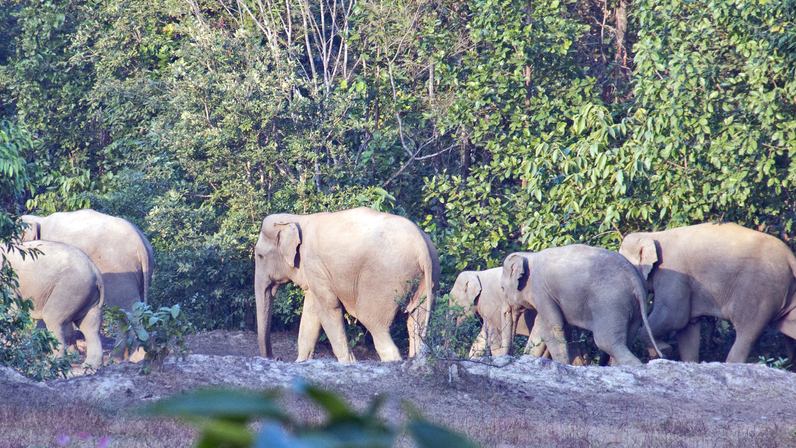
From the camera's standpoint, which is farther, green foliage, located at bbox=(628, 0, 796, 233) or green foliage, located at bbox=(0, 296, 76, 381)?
green foliage, located at bbox=(628, 0, 796, 233)

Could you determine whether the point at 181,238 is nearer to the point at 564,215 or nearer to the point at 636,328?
the point at 564,215

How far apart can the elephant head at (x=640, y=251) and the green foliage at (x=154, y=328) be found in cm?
601

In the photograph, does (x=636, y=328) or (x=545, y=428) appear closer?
(x=545, y=428)

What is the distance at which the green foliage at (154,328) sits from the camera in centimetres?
668

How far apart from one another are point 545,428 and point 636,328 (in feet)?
16.2

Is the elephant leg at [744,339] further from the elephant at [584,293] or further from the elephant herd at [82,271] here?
the elephant herd at [82,271]

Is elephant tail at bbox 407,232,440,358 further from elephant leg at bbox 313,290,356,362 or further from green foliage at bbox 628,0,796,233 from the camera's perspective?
green foliage at bbox 628,0,796,233

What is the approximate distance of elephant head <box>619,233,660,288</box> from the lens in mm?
10680

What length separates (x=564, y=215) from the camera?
35.9ft

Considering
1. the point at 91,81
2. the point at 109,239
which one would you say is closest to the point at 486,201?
the point at 109,239

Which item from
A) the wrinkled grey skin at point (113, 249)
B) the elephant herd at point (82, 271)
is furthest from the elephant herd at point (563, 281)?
the elephant herd at point (82, 271)

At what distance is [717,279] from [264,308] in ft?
19.1

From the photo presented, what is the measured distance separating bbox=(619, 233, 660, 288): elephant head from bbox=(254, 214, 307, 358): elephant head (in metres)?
4.17

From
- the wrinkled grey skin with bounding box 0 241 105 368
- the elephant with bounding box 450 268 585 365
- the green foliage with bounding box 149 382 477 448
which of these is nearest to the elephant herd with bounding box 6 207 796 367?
the wrinkled grey skin with bounding box 0 241 105 368
